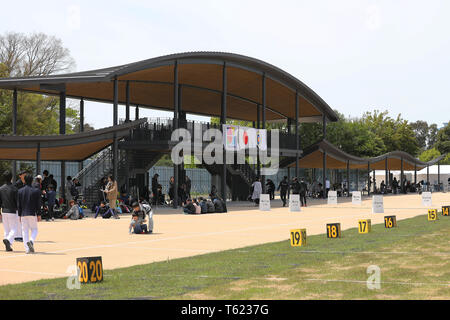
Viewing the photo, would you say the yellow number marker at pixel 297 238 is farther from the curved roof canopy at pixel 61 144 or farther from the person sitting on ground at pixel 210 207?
the person sitting on ground at pixel 210 207

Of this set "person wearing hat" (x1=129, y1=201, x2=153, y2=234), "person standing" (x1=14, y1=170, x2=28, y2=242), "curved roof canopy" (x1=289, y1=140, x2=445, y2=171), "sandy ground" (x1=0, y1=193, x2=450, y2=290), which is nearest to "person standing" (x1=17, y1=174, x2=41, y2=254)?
"sandy ground" (x1=0, y1=193, x2=450, y2=290)

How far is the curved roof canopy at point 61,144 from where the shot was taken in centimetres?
2637

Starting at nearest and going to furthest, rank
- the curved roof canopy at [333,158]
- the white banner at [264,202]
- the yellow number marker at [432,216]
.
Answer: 1. the yellow number marker at [432,216]
2. the white banner at [264,202]
3. the curved roof canopy at [333,158]

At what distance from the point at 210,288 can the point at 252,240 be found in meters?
8.21

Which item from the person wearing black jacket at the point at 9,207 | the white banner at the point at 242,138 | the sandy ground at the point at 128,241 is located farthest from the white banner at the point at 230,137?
the person wearing black jacket at the point at 9,207

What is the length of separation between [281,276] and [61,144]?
19.8m

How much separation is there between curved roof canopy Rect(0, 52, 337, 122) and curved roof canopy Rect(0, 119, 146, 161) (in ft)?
9.09

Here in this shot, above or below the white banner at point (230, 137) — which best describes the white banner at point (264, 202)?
below

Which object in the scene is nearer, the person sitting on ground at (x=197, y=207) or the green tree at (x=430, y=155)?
the person sitting on ground at (x=197, y=207)

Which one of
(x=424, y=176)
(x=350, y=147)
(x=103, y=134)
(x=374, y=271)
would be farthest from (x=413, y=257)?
(x=424, y=176)

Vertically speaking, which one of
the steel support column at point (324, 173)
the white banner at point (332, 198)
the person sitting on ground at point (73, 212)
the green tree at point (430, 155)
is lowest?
the person sitting on ground at point (73, 212)

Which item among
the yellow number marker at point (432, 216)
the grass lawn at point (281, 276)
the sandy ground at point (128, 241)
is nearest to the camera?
the grass lawn at point (281, 276)

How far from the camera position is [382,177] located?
96.4 metres

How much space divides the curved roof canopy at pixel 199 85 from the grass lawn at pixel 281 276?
2010 centimetres
